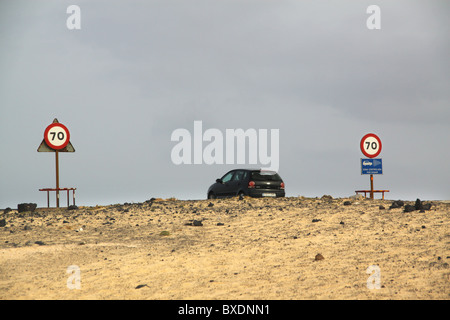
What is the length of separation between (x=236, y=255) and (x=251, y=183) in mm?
10498

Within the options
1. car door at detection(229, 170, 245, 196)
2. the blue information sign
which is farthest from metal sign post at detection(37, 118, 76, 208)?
the blue information sign

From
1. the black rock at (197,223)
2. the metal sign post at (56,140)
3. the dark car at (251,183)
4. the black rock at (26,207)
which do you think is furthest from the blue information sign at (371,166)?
the black rock at (26,207)

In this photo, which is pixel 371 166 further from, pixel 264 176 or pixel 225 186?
pixel 225 186

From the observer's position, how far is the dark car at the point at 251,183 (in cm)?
2203

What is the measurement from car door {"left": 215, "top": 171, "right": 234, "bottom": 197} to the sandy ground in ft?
16.2

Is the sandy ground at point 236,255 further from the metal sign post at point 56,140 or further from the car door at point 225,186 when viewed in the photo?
the metal sign post at point 56,140

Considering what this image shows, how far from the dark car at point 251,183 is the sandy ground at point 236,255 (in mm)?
3966

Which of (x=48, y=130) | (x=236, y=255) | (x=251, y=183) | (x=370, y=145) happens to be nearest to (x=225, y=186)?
(x=251, y=183)

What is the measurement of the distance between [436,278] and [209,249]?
5.32m

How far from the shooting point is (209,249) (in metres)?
12.3

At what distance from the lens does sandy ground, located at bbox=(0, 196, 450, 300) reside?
893 cm

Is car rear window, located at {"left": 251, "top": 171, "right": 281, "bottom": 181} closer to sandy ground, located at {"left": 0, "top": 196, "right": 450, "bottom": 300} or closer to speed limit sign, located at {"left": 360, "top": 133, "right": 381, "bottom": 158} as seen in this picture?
speed limit sign, located at {"left": 360, "top": 133, "right": 381, "bottom": 158}

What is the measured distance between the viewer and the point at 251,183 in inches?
865

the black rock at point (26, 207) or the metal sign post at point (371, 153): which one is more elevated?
the metal sign post at point (371, 153)
